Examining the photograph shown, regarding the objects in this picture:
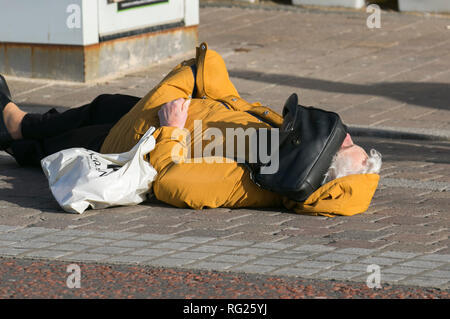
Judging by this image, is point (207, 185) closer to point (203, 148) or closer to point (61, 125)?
point (203, 148)

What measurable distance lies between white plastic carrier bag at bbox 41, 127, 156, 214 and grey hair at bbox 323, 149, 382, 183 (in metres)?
1.10

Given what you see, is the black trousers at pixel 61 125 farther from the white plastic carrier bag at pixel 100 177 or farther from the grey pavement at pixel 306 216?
the white plastic carrier bag at pixel 100 177

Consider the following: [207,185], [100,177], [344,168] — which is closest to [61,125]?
[100,177]

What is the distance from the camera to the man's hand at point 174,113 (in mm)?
6727

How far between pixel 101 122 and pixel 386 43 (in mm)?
6403

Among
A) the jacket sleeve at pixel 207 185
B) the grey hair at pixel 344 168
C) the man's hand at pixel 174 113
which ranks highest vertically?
the man's hand at pixel 174 113

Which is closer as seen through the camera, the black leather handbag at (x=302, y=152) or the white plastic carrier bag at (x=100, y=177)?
the black leather handbag at (x=302, y=152)

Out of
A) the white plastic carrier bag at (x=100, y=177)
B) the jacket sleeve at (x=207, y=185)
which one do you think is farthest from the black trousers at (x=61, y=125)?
the jacket sleeve at (x=207, y=185)

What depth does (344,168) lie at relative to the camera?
248 inches

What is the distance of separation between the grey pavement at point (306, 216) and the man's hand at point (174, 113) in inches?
20.6

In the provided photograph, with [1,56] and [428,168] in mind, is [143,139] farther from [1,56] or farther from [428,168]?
[1,56]

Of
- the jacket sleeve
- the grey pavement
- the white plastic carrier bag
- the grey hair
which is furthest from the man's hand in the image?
the grey hair

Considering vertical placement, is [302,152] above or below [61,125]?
above

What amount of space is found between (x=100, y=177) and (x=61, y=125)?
1.26 meters
